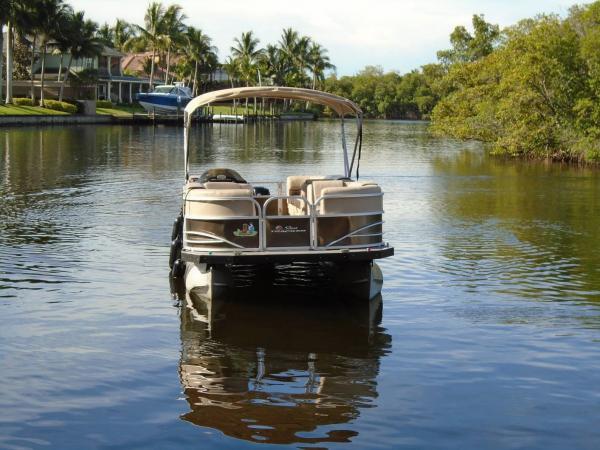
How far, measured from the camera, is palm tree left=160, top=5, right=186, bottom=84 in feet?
355

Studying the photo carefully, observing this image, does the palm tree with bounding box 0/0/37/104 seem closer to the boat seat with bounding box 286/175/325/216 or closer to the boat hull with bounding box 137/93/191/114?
the boat hull with bounding box 137/93/191/114

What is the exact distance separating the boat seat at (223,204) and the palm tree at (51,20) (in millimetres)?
74436

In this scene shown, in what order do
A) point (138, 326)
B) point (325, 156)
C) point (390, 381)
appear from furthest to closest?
point (325, 156) < point (138, 326) < point (390, 381)

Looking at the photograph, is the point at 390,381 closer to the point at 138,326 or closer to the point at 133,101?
the point at 138,326

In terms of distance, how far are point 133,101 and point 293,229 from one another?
359 feet

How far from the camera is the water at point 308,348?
8695 mm

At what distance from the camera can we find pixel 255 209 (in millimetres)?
13039

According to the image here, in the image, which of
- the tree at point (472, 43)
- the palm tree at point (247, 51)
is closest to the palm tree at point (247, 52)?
the palm tree at point (247, 51)

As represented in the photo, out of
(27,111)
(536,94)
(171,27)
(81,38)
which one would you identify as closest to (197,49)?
(171,27)

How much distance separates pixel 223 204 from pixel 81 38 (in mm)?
80298

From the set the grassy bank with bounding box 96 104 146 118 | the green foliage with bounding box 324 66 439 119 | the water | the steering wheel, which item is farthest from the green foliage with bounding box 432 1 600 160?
the green foliage with bounding box 324 66 439 119

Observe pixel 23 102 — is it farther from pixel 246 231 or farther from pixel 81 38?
pixel 246 231

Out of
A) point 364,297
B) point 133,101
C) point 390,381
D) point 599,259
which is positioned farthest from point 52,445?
point 133,101

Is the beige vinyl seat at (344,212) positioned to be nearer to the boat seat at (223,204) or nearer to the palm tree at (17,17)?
the boat seat at (223,204)
